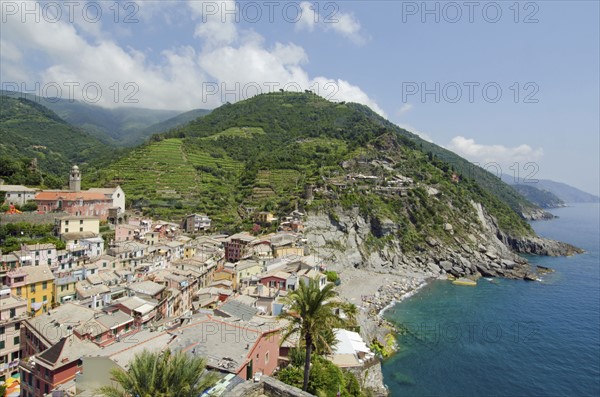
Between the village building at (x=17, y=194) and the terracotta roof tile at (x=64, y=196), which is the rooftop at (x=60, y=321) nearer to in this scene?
the terracotta roof tile at (x=64, y=196)

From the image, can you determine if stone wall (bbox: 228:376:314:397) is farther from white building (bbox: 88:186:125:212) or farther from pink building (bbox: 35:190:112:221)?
white building (bbox: 88:186:125:212)

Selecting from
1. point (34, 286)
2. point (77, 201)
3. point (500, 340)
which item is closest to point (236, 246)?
point (77, 201)

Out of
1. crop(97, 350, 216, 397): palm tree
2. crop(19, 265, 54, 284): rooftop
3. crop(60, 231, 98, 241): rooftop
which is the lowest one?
crop(19, 265, 54, 284): rooftop

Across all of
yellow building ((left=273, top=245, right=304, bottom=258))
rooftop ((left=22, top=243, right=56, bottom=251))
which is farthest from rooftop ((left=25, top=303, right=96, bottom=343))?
yellow building ((left=273, top=245, right=304, bottom=258))

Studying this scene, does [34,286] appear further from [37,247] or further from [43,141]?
[43,141]

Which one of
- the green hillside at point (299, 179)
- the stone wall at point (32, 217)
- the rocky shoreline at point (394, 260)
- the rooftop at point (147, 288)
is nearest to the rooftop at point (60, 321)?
the rooftop at point (147, 288)

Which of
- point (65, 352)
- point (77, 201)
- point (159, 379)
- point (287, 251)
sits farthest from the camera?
point (287, 251)

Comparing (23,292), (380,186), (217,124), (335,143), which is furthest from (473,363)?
(217,124)
